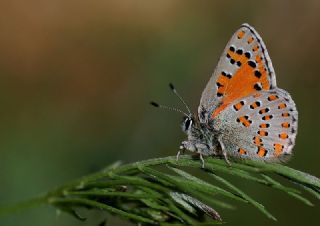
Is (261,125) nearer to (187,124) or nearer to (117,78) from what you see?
(187,124)

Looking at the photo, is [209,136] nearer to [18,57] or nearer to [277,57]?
[277,57]

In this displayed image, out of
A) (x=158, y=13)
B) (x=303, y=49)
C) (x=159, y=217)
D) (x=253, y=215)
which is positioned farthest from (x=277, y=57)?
(x=159, y=217)

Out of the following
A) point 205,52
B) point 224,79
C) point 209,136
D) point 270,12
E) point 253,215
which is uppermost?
point 270,12

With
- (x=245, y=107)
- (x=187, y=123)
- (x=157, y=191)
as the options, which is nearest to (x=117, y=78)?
(x=187, y=123)

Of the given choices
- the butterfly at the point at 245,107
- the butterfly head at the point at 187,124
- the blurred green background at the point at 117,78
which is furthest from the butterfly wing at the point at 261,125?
the blurred green background at the point at 117,78

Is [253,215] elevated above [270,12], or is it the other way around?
[270,12]

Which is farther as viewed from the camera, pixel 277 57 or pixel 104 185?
pixel 277 57

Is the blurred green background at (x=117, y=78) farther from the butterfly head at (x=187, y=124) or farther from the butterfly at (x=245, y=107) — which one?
the butterfly at (x=245, y=107)
